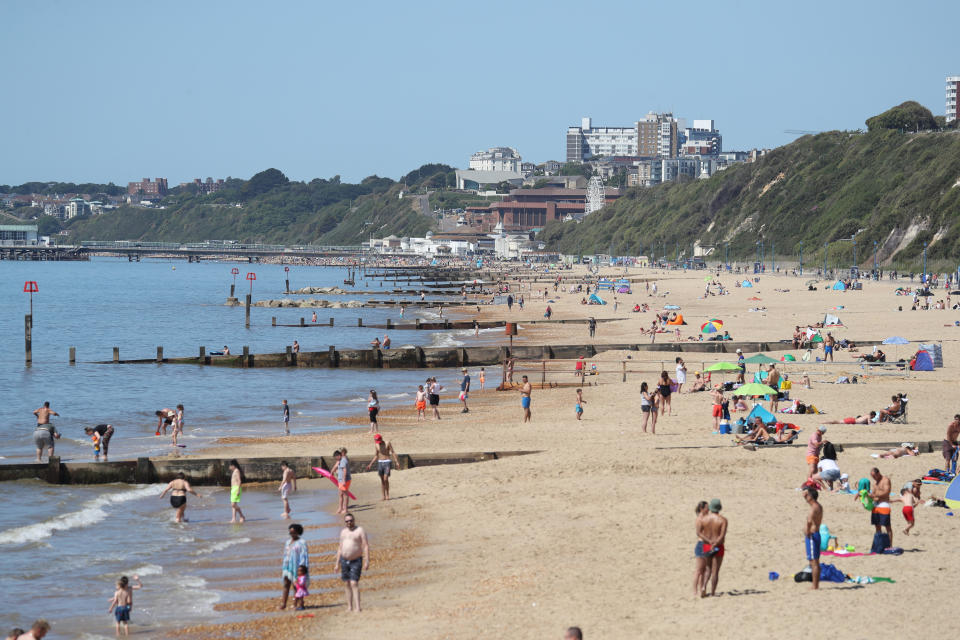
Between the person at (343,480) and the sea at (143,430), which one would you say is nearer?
the sea at (143,430)

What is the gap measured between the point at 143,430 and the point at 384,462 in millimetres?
12899

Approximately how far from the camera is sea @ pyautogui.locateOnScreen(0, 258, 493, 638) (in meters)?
16.2

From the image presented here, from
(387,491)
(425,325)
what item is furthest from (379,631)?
(425,325)

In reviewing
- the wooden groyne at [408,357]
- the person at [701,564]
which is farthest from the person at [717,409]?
the wooden groyne at [408,357]

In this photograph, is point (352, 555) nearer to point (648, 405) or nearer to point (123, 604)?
point (123, 604)

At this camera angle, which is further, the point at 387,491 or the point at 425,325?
the point at 425,325

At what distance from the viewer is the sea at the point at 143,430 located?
1620cm

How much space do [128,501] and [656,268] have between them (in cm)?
12540

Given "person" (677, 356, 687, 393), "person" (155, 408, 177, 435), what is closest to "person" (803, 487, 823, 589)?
"person" (677, 356, 687, 393)

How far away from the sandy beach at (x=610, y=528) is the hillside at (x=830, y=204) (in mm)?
71082

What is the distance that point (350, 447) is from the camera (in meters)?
26.0

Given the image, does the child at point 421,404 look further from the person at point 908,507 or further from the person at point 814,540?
the person at point 814,540

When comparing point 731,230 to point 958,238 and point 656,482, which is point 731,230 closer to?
point 958,238

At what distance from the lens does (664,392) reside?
2731cm
